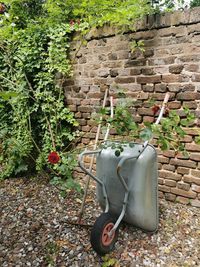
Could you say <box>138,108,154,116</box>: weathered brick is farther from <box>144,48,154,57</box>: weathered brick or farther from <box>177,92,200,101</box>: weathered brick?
<box>144,48,154,57</box>: weathered brick

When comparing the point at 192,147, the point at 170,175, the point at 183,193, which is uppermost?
the point at 192,147

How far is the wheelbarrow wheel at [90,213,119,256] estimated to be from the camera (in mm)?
1966

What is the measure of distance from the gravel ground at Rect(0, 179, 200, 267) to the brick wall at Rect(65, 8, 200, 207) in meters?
0.36

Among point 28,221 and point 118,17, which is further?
point 118,17

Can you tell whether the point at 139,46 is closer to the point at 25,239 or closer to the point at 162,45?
the point at 162,45

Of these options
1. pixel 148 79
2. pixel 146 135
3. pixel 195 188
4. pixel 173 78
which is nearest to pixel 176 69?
pixel 173 78

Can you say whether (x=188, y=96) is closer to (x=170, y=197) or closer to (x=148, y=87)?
(x=148, y=87)

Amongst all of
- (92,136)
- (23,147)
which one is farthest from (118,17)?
(23,147)

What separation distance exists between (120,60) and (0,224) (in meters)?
2.13

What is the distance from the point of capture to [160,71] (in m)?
2.68

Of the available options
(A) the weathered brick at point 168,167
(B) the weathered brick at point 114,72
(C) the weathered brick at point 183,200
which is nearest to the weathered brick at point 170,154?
(A) the weathered brick at point 168,167

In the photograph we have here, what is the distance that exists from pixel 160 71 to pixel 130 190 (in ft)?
4.15

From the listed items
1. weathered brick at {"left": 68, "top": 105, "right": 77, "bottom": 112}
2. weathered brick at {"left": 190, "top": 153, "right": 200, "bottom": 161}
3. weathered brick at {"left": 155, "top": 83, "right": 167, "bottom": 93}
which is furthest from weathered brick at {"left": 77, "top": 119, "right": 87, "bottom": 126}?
weathered brick at {"left": 190, "top": 153, "right": 200, "bottom": 161}

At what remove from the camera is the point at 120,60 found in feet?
9.66
